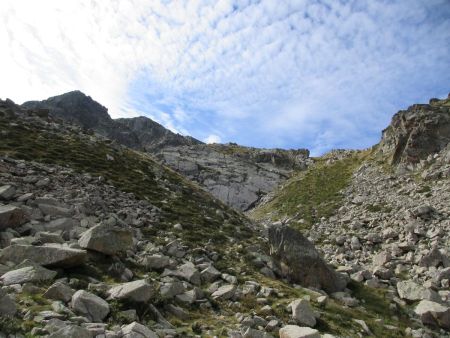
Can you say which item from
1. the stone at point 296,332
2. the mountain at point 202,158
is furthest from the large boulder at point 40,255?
the mountain at point 202,158

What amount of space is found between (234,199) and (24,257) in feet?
183

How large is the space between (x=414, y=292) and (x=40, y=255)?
1545cm

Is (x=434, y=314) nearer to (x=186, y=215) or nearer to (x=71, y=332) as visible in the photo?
(x=71, y=332)

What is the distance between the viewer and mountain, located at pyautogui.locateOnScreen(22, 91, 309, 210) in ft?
232

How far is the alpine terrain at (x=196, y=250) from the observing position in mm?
11227

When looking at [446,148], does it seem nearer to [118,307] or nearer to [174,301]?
Result: [174,301]

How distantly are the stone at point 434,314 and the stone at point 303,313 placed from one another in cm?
509

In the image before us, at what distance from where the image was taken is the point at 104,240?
14484 mm

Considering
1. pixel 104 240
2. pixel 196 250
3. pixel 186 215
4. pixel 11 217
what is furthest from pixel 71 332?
pixel 186 215

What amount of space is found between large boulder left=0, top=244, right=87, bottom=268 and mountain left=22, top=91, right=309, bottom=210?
48821mm

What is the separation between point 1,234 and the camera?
46.4 feet

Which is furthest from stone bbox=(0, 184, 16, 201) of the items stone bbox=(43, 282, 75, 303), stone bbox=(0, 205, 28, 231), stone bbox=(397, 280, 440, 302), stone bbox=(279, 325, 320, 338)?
stone bbox=(397, 280, 440, 302)

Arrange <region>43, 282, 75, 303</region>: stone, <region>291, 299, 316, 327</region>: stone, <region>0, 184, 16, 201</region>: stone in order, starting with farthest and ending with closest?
<region>0, 184, 16, 201</region>: stone, <region>291, 299, 316, 327</region>: stone, <region>43, 282, 75, 303</region>: stone

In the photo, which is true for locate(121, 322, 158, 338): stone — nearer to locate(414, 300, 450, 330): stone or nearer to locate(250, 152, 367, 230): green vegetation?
locate(414, 300, 450, 330): stone
